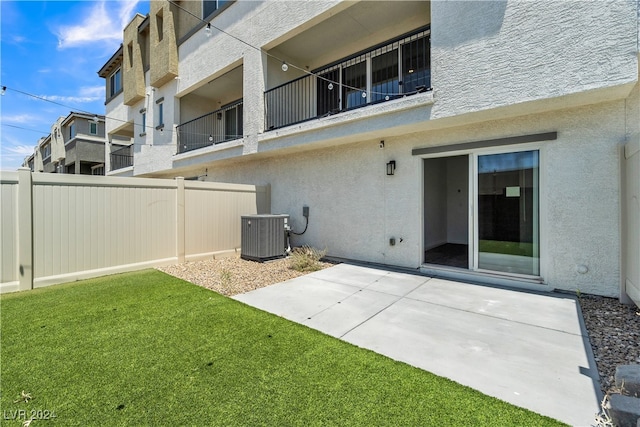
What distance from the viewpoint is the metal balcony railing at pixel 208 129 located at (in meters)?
13.2

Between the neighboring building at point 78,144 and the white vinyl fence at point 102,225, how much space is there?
22172 mm

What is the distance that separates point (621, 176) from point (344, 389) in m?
5.67

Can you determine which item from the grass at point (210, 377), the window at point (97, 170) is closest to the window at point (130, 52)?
the window at point (97, 170)

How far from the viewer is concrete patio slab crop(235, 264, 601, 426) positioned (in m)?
2.68

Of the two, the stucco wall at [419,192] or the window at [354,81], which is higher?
the window at [354,81]

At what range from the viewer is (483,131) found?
6086 millimetres

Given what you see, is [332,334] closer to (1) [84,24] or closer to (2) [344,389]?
(2) [344,389]

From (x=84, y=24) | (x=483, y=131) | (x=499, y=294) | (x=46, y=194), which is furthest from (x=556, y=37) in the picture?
(x=84, y=24)

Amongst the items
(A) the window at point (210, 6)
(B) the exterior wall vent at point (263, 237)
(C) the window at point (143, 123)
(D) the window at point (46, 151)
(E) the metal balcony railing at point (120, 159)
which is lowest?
(B) the exterior wall vent at point (263, 237)

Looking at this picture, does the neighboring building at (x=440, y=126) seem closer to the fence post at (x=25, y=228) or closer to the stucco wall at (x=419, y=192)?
the stucco wall at (x=419, y=192)

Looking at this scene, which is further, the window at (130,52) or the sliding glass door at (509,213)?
the window at (130,52)

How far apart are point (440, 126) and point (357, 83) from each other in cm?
414

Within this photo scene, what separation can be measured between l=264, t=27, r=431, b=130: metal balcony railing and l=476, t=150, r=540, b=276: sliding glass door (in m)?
2.95

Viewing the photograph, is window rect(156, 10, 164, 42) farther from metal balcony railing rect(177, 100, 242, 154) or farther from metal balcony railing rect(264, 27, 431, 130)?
metal balcony railing rect(264, 27, 431, 130)
